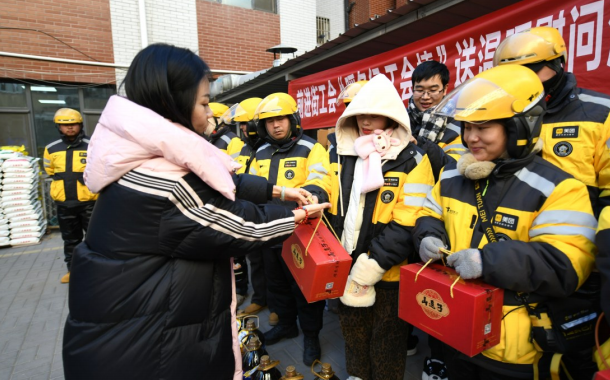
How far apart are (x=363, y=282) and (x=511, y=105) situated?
49.6 inches

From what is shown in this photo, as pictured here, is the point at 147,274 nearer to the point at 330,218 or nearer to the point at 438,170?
the point at 330,218

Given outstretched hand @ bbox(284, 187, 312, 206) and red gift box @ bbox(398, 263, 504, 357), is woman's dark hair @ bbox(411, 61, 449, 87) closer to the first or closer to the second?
outstretched hand @ bbox(284, 187, 312, 206)

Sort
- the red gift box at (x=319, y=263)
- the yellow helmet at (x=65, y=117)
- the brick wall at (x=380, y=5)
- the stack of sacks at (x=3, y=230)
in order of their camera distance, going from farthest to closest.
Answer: the brick wall at (x=380, y=5) → the stack of sacks at (x=3, y=230) → the yellow helmet at (x=65, y=117) → the red gift box at (x=319, y=263)

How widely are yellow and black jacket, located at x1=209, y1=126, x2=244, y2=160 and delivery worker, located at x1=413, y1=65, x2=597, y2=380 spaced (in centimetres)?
337

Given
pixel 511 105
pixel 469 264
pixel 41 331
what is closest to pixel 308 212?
pixel 469 264

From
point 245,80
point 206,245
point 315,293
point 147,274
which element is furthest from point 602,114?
point 245,80

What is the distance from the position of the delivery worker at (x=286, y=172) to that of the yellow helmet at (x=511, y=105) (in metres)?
1.46

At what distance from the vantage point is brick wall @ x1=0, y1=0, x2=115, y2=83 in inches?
324

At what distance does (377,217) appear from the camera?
2.23 m

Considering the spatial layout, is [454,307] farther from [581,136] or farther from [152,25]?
[152,25]

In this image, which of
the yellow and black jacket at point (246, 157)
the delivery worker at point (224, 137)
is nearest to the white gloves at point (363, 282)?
the yellow and black jacket at point (246, 157)

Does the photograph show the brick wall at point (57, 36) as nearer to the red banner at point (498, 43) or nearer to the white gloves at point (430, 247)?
the red banner at point (498, 43)

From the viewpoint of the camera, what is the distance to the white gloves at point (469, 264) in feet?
4.71

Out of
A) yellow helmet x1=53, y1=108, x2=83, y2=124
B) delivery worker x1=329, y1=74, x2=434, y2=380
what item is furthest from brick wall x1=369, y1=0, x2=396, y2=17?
delivery worker x1=329, y1=74, x2=434, y2=380
